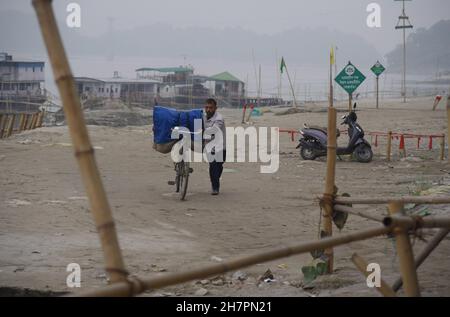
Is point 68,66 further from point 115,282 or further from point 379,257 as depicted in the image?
point 379,257

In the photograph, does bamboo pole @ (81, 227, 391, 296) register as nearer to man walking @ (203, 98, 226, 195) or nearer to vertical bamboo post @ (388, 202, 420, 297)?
vertical bamboo post @ (388, 202, 420, 297)

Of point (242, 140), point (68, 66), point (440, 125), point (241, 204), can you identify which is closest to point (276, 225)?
point (241, 204)

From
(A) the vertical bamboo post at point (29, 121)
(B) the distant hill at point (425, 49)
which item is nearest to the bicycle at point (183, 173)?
(A) the vertical bamboo post at point (29, 121)

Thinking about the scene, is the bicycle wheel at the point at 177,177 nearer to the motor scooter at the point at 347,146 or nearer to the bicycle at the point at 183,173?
the bicycle at the point at 183,173

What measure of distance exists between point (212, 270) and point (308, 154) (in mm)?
12157

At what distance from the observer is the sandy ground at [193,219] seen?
5914 mm

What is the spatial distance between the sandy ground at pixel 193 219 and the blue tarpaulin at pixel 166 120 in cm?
91

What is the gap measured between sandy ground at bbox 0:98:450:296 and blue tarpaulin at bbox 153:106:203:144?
2.99 feet

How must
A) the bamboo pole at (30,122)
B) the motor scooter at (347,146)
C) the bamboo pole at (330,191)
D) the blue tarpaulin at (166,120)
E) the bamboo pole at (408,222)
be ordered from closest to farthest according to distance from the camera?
the bamboo pole at (408,222)
the bamboo pole at (330,191)
the blue tarpaulin at (166,120)
the motor scooter at (347,146)
the bamboo pole at (30,122)

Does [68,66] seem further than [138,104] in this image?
No
